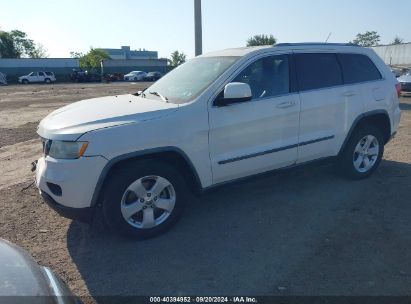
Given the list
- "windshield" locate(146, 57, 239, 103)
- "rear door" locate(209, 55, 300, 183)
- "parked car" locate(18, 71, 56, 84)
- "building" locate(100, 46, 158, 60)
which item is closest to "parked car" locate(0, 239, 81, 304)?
"rear door" locate(209, 55, 300, 183)

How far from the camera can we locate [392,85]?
5.52 metres

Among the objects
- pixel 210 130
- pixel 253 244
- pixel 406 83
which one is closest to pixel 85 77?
pixel 406 83

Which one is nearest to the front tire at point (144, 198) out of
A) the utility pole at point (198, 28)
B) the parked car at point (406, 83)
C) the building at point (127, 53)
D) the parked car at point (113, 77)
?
the utility pole at point (198, 28)

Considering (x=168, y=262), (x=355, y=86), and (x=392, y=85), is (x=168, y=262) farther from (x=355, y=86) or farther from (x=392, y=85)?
(x=392, y=85)

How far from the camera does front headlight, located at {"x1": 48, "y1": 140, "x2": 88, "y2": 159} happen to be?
336 centimetres

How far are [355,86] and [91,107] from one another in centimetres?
350

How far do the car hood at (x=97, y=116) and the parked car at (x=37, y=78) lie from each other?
50540 mm

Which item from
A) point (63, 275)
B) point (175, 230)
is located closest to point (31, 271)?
point (63, 275)

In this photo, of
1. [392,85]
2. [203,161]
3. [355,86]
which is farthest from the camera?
[392,85]

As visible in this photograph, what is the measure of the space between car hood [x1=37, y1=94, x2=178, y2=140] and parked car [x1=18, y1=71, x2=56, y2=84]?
50540 millimetres

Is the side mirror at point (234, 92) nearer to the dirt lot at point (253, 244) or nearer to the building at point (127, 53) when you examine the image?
the dirt lot at point (253, 244)

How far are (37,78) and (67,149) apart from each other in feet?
170

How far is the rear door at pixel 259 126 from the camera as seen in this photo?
158 inches

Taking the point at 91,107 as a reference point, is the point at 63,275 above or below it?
below
